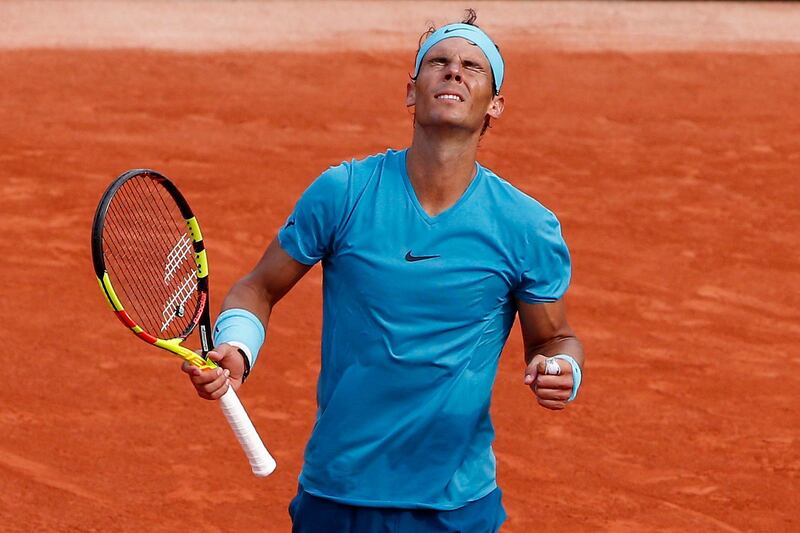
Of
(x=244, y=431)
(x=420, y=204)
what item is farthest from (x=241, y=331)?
(x=420, y=204)

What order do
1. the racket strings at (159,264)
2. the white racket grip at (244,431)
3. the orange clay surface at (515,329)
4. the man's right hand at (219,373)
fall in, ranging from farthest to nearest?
1. the orange clay surface at (515,329)
2. the racket strings at (159,264)
3. the white racket grip at (244,431)
4. the man's right hand at (219,373)

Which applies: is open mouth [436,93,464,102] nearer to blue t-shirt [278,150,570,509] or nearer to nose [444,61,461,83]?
nose [444,61,461,83]

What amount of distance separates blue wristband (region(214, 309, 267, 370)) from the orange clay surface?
2740mm

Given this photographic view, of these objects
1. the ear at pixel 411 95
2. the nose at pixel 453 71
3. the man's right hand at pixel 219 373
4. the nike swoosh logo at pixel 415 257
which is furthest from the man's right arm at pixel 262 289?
the nose at pixel 453 71

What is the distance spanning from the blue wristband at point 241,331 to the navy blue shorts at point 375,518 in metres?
0.41

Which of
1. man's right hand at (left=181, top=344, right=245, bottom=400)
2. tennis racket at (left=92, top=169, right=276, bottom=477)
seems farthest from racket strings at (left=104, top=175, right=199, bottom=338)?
man's right hand at (left=181, top=344, right=245, bottom=400)

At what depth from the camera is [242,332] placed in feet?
12.5

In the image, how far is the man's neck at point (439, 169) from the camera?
3.78 meters

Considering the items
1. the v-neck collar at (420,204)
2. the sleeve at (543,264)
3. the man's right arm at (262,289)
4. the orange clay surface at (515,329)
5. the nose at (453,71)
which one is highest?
the nose at (453,71)

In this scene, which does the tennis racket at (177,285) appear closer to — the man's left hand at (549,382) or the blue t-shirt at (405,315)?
the blue t-shirt at (405,315)

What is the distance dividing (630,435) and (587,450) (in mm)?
322

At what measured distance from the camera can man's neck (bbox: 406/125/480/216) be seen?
378cm

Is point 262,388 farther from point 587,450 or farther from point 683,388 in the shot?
point 683,388

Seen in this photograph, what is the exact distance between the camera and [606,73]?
15.4 meters
